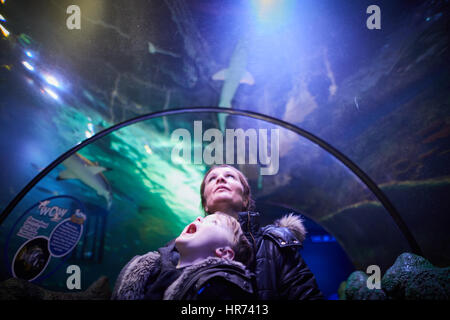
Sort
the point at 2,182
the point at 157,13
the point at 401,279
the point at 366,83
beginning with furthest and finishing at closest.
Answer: the point at 2,182, the point at 366,83, the point at 157,13, the point at 401,279

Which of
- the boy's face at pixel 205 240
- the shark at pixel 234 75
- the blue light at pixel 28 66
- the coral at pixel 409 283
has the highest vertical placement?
the blue light at pixel 28 66

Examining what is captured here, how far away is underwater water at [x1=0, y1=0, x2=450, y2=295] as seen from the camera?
2.61m

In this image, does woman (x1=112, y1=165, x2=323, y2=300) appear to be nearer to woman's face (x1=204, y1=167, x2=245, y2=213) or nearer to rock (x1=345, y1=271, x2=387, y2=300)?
woman's face (x1=204, y1=167, x2=245, y2=213)

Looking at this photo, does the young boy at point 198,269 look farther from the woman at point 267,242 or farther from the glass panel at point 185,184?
the glass panel at point 185,184

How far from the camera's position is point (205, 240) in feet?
4.79

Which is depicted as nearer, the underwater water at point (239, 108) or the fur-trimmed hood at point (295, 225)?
the fur-trimmed hood at point (295, 225)

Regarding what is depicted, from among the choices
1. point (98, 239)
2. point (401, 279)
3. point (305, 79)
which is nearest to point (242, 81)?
point (305, 79)

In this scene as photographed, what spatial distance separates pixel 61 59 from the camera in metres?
3.10

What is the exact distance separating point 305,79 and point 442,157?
2.32 metres

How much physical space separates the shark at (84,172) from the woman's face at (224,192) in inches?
129

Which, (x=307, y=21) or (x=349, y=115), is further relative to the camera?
(x=349, y=115)

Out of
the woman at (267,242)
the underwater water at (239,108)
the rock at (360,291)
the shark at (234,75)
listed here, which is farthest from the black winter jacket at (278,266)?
the shark at (234,75)

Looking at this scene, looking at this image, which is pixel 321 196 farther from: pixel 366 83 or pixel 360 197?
pixel 366 83

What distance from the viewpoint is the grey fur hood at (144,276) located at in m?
1.27
